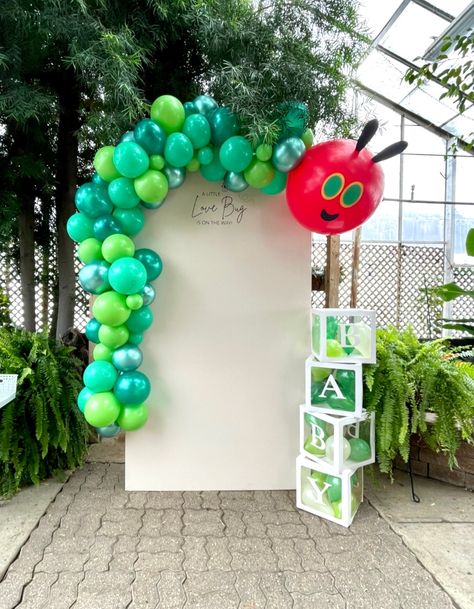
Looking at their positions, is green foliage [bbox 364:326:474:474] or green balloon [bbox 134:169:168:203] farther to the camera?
green foliage [bbox 364:326:474:474]

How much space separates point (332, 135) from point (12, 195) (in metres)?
1.92

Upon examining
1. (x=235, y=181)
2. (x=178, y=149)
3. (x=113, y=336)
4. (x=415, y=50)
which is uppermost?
(x=415, y=50)

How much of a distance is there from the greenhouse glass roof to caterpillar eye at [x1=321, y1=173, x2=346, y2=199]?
1.52m

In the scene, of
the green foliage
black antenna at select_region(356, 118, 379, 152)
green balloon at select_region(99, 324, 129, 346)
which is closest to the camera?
black antenna at select_region(356, 118, 379, 152)

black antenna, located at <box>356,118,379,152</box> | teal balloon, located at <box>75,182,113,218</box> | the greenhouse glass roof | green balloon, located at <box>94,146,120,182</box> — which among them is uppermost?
the greenhouse glass roof

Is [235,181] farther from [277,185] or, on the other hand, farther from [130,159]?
[130,159]

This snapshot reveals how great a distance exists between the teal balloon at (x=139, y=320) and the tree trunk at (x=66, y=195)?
4.22 ft

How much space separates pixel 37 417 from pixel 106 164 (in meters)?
1.33

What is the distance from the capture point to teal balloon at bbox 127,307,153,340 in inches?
79.5

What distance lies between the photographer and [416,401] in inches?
87.8

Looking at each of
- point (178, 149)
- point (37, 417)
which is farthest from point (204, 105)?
point (37, 417)

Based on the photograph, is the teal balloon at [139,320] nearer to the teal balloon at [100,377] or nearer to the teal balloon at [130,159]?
the teal balloon at [100,377]

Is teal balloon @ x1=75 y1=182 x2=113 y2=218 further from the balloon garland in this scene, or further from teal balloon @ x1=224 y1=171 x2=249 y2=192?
teal balloon @ x1=224 y1=171 x2=249 y2=192

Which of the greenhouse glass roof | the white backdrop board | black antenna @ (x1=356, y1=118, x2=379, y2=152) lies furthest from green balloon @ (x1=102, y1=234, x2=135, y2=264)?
the greenhouse glass roof
